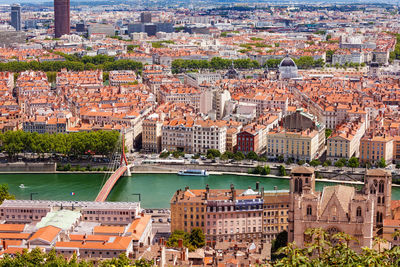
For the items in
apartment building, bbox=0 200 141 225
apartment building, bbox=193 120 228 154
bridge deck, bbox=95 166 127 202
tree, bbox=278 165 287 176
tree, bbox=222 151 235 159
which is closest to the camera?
apartment building, bbox=0 200 141 225

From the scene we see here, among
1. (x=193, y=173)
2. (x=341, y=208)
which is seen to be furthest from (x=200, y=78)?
(x=341, y=208)

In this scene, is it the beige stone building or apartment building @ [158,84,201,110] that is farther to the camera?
apartment building @ [158,84,201,110]

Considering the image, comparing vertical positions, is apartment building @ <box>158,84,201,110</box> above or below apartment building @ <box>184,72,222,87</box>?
below

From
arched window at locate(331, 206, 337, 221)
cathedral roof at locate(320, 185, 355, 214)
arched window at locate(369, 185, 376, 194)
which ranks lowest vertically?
arched window at locate(331, 206, 337, 221)

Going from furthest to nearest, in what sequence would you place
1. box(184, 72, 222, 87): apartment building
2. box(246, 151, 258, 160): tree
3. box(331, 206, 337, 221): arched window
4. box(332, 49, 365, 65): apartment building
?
1. box(332, 49, 365, 65): apartment building
2. box(184, 72, 222, 87): apartment building
3. box(246, 151, 258, 160): tree
4. box(331, 206, 337, 221): arched window

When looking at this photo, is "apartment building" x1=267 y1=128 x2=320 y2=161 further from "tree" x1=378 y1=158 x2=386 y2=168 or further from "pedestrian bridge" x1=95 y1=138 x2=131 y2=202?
"pedestrian bridge" x1=95 y1=138 x2=131 y2=202

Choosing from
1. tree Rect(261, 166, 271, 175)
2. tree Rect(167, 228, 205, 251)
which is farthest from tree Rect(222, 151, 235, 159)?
tree Rect(167, 228, 205, 251)
